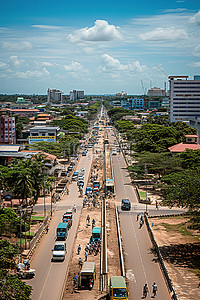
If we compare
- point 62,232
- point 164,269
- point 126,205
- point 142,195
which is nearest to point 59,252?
point 62,232

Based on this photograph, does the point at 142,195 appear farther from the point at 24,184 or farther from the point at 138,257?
the point at 138,257

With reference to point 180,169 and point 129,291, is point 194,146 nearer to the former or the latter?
point 180,169

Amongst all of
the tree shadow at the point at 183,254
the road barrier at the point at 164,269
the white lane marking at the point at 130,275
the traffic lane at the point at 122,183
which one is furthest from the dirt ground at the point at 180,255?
the traffic lane at the point at 122,183

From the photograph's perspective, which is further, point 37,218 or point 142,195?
point 142,195

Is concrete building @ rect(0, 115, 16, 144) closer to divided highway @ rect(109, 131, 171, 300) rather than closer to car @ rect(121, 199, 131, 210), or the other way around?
divided highway @ rect(109, 131, 171, 300)

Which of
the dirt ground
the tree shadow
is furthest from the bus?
the tree shadow

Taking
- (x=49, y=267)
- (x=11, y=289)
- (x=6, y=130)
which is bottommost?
(x=49, y=267)

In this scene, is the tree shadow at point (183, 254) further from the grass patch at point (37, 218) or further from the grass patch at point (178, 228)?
the grass patch at point (37, 218)
